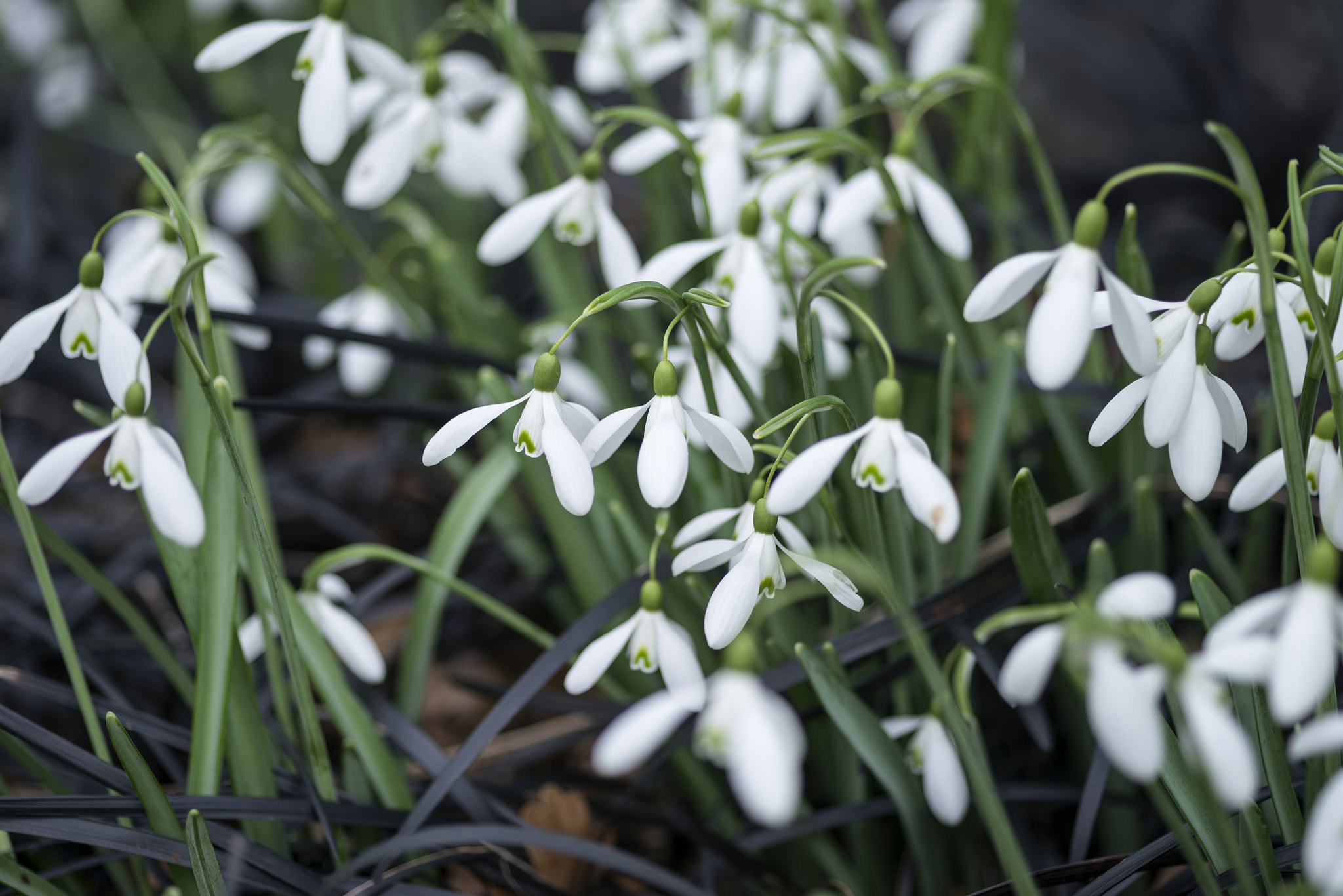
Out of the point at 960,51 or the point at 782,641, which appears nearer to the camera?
the point at 782,641

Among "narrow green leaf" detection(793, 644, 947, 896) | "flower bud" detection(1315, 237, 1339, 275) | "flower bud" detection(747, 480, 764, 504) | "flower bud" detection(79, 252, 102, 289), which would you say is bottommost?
"narrow green leaf" detection(793, 644, 947, 896)

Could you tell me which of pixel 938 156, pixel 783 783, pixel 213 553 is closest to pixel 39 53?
pixel 213 553

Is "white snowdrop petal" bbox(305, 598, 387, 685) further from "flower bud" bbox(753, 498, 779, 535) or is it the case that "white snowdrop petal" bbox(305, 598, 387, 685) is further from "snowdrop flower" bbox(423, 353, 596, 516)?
"flower bud" bbox(753, 498, 779, 535)

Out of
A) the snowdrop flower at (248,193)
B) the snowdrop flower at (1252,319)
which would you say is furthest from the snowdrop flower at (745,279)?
the snowdrop flower at (248,193)

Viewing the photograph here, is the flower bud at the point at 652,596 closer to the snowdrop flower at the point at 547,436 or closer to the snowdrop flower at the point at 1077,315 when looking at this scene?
the snowdrop flower at the point at 547,436

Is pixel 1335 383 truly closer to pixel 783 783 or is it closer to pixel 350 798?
pixel 783 783

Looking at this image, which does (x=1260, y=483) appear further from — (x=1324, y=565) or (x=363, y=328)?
(x=363, y=328)

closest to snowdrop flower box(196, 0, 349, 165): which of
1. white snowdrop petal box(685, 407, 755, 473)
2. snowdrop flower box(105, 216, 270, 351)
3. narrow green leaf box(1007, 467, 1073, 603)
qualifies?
snowdrop flower box(105, 216, 270, 351)
